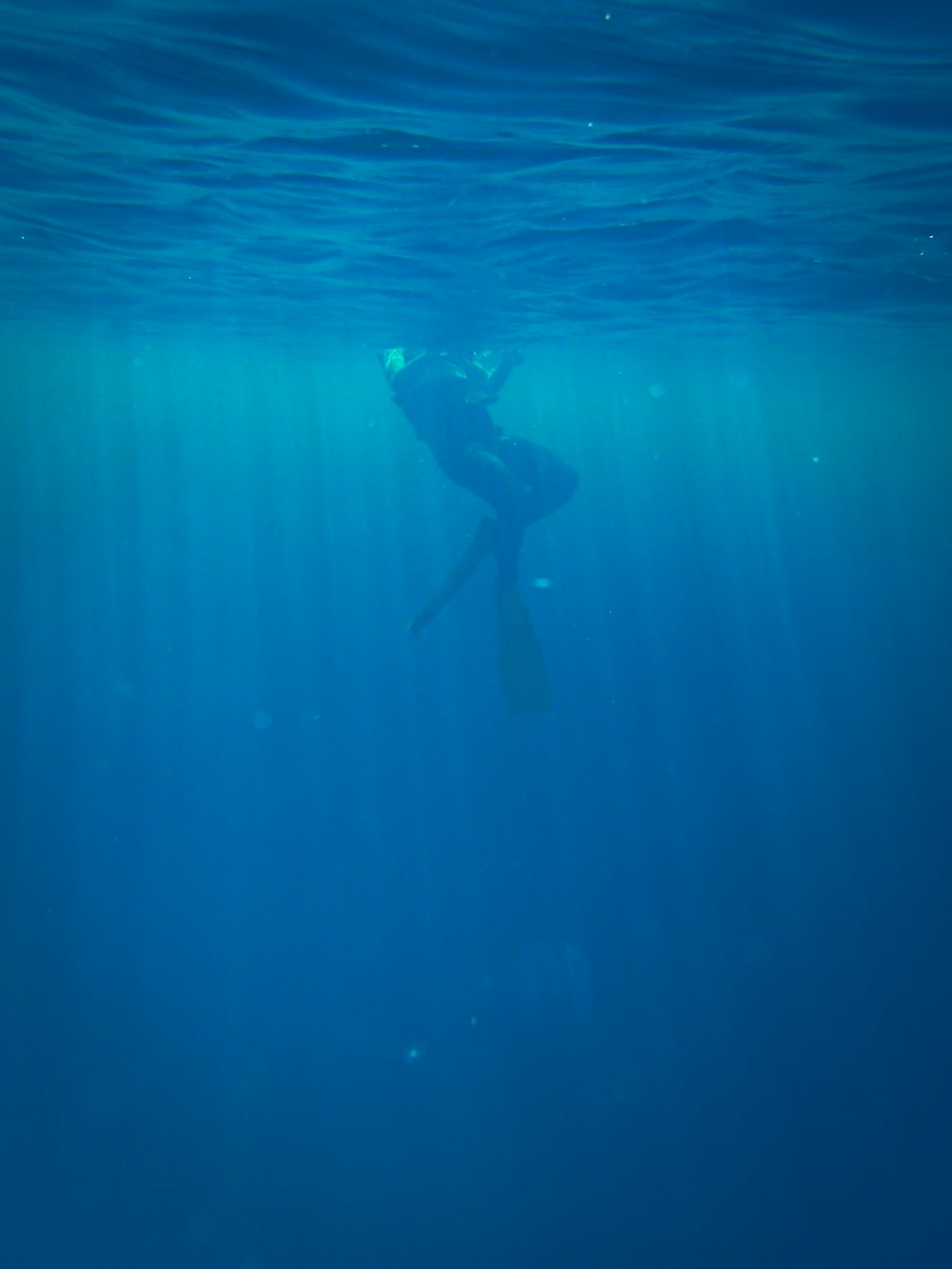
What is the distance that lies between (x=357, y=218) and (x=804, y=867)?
12935 mm

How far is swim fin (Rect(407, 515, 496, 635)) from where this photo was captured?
1200cm

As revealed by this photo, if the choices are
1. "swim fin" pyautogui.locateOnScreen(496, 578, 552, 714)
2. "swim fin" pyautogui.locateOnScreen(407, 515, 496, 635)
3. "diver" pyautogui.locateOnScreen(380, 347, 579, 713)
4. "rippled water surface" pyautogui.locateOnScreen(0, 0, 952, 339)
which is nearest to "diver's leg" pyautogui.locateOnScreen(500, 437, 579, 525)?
"diver" pyautogui.locateOnScreen(380, 347, 579, 713)

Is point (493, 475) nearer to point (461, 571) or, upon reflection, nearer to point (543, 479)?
point (543, 479)

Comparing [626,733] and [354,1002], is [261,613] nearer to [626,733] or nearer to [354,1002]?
[626,733]

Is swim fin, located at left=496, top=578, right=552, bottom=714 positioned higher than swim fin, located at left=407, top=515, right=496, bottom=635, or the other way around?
swim fin, located at left=407, top=515, right=496, bottom=635

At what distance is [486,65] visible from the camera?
25.6 feet

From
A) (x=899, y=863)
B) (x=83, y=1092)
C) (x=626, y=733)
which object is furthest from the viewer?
(x=626, y=733)

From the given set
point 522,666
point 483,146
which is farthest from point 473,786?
point 483,146

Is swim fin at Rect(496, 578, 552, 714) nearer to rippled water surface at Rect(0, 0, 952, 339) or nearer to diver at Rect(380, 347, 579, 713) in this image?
diver at Rect(380, 347, 579, 713)

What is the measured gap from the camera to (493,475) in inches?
476

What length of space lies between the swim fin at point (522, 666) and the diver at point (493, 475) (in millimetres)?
14

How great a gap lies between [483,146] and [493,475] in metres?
4.19

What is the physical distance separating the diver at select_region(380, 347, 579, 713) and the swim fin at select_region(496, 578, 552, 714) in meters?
0.01

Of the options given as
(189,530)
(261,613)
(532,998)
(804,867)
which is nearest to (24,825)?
(532,998)
